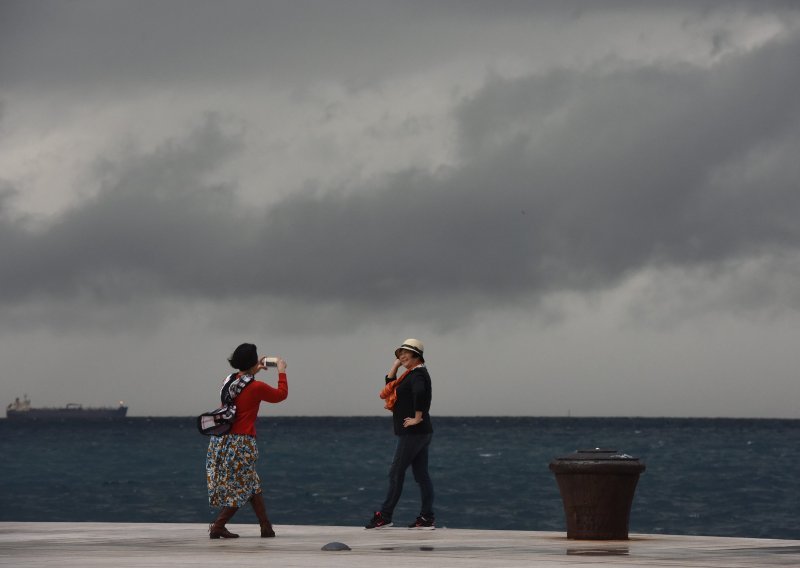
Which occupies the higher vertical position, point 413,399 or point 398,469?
point 413,399

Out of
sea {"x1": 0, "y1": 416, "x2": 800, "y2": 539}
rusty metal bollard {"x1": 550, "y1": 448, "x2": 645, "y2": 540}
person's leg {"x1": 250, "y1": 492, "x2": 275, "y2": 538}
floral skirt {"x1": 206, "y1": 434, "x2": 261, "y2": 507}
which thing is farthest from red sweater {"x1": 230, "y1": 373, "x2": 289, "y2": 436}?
sea {"x1": 0, "y1": 416, "x2": 800, "y2": 539}

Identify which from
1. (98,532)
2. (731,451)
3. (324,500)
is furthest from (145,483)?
(98,532)

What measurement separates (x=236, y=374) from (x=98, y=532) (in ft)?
9.88

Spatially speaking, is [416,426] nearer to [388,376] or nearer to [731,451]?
[388,376]

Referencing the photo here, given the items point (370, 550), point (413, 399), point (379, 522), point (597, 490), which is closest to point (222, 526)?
point (370, 550)

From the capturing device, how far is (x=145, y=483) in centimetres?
7481

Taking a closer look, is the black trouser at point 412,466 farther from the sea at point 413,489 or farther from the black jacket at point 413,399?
the sea at point 413,489

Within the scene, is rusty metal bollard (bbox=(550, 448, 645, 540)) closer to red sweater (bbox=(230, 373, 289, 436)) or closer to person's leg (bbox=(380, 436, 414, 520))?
person's leg (bbox=(380, 436, 414, 520))

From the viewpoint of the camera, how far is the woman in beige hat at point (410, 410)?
14.7m

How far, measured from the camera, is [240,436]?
1327 centimetres

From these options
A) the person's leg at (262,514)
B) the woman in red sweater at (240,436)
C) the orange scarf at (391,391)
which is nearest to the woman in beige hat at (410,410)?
the orange scarf at (391,391)

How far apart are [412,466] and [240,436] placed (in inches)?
94.9

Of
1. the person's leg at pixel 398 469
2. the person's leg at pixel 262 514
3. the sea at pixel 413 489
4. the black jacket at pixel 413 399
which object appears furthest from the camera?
the sea at pixel 413 489

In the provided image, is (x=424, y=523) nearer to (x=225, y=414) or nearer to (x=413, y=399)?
(x=413, y=399)
